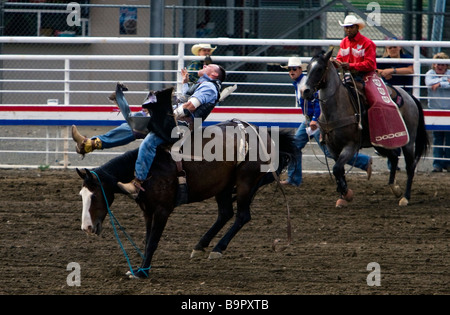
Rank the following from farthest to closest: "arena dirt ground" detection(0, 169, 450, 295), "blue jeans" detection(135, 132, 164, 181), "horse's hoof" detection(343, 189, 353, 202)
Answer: "horse's hoof" detection(343, 189, 353, 202), "blue jeans" detection(135, 132, 164, 181), "arena dirt ground" detection(0, 169, 450, 295)

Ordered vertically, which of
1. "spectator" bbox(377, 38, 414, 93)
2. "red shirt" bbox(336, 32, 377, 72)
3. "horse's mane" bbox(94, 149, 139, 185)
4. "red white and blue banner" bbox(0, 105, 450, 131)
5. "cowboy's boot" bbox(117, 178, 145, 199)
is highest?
"red shirt" bbox(336, 32, 377, 72)

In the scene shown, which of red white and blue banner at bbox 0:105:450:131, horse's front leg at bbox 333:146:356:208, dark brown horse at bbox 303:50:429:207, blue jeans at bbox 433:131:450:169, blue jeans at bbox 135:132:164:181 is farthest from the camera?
blue jeans at bbox 433:131:450:169

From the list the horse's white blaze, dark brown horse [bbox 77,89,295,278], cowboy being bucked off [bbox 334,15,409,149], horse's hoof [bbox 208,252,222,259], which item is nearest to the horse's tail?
cowboy being bucked off [bbox 334,15,409,149]

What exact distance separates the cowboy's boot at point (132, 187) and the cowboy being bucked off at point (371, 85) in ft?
12.9

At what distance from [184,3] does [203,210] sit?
8.03 meters

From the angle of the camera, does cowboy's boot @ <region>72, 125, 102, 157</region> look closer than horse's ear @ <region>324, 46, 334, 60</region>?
Yes

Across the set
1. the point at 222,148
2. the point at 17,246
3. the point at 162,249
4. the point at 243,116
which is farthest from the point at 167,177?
the point at 243,116

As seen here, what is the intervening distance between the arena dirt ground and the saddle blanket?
836 millimetres

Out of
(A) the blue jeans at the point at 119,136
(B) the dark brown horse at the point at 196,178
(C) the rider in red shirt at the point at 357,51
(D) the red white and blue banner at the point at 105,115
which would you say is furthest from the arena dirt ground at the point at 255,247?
(C) the rider in red shirt at the point at 357,51

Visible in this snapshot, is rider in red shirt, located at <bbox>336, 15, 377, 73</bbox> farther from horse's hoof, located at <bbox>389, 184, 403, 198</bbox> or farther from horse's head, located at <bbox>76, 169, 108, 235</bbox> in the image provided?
horse's head, located at <bbox>76, 169, 108, 235</bbox>

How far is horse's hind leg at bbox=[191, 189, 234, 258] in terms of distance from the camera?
7367 millimetres

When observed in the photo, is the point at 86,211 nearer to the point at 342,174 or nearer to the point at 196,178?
the point at 196,178
